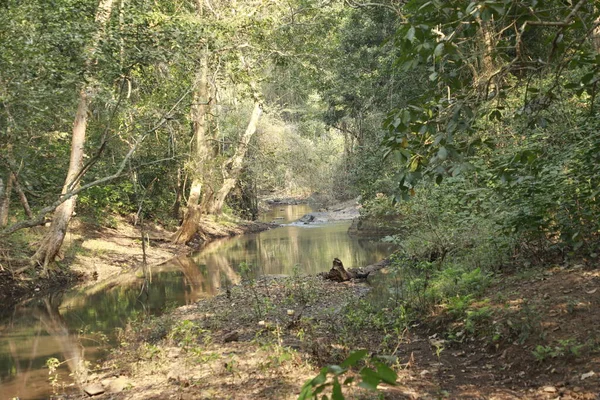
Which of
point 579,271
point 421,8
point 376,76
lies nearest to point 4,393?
point 421,8

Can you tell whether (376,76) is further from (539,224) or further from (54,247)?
(539,224)

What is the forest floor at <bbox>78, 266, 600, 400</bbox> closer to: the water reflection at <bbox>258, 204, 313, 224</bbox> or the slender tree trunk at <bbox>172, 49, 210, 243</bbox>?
the slender tree trunk at <bbox>172, 49, 210, 243</bbox>

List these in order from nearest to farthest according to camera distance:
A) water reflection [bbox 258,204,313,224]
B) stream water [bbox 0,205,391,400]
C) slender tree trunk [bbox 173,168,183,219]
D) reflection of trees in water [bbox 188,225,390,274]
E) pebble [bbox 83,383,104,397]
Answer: pebble [bbox 83,383,104,397] < stream water [bbox 0,205,391,400] < reflection of trees in water [bbox 188,225,390,274] < slender tree trunk [bbox 173,168,183,219] < water reflection [bbox 258,204,313,224]

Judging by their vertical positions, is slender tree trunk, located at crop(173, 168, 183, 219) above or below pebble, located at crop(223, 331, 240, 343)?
above

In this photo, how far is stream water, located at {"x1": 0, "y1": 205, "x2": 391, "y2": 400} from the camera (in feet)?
27.5

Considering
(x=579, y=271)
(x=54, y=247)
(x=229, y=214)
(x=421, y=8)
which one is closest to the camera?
(x=421, y=8)

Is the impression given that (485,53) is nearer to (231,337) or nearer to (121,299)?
(231,337)

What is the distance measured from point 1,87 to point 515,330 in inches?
401

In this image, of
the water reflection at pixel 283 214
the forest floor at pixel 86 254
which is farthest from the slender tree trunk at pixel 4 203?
the water reflection at pixel 283 214

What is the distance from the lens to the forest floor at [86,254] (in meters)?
14.6

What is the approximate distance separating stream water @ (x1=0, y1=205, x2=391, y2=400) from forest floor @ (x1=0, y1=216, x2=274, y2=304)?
32.4 inches

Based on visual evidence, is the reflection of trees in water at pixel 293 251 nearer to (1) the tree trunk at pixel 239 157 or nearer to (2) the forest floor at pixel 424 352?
(1) the tree trunk at pixel 239 157

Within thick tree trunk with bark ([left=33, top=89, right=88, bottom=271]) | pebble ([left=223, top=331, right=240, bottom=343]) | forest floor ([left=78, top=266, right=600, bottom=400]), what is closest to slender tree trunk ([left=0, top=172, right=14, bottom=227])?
thick tree trunk with bark ([left=33, top=89, right=88, bottom=271])

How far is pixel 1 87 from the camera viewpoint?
10.6 meters
